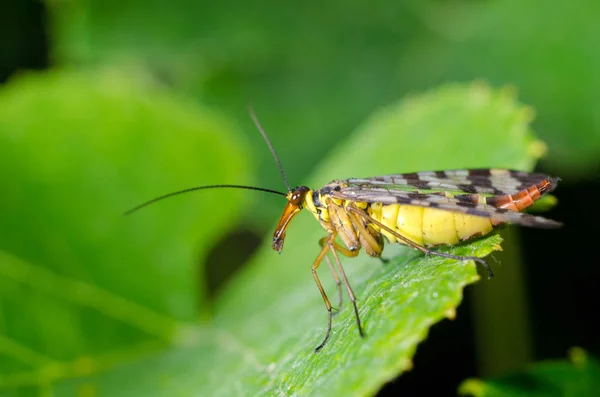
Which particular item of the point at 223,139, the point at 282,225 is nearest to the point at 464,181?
the point at 282,225

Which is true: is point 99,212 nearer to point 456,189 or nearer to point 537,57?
point 456,189

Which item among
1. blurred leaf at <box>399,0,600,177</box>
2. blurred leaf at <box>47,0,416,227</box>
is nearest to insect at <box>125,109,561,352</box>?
blurred leaf at <box>399,0,600,177</box>

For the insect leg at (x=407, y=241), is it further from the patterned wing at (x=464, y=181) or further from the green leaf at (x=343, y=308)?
the patterned wing at (x=464, y=181)

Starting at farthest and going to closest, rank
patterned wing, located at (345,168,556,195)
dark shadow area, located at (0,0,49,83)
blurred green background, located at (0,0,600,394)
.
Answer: dark shadow area, located at (0,0,49,83), blurred green background, located at (0,0,600,394), patterned wing, located at (345,168,556,195)

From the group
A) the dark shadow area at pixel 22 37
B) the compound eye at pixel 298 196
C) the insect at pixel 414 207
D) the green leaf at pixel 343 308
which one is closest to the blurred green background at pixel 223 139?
the dark shadow area at pixel 22 37

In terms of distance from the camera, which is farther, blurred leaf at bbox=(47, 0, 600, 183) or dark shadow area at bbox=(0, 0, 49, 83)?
dark shadow area at bbox=(0, 0, 49, 83)

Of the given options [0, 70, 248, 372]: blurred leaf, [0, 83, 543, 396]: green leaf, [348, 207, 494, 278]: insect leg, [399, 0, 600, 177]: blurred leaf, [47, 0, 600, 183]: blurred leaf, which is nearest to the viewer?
[0, 83, 543, 396]: green leaf

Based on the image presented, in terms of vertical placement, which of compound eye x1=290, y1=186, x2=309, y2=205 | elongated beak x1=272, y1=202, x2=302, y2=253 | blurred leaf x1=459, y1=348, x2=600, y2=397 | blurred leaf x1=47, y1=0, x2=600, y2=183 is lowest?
blurred leaf x1=459, y1=348, x2=600, y2=397

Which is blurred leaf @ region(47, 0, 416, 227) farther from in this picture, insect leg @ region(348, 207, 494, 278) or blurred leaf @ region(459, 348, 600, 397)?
blurred leaf @ region(459, 348, 600, 397)
